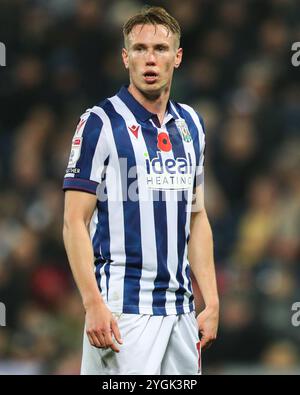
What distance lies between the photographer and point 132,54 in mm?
3980

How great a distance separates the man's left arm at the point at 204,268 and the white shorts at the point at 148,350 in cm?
13

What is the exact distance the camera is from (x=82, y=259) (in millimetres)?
3762

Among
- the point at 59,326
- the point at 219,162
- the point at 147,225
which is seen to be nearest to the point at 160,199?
the point at 147,225

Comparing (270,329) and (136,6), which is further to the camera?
(136,6)

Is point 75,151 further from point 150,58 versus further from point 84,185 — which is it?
point 150,58

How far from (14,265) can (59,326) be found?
59 centimetres

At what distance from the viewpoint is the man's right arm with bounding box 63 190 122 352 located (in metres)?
3.70

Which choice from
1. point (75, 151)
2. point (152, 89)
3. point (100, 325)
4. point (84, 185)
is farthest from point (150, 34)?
point (100, 325)

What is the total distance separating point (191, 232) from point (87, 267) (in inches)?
24.9

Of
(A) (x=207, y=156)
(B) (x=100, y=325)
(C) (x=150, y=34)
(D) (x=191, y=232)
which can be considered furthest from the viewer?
(A) (x=207, y=156)

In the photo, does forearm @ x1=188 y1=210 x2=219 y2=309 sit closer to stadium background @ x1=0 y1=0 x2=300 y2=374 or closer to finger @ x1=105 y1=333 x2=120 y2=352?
finger @ x1=105 y1=333 x2=120 y2=352

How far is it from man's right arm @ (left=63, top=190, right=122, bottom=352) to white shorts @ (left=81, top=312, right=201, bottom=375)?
8cm

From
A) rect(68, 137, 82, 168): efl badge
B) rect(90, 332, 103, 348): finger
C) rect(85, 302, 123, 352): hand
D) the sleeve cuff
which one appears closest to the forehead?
rect(68, 137, 82, 168): efl badge

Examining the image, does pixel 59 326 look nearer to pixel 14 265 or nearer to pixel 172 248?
pixel 14 265
